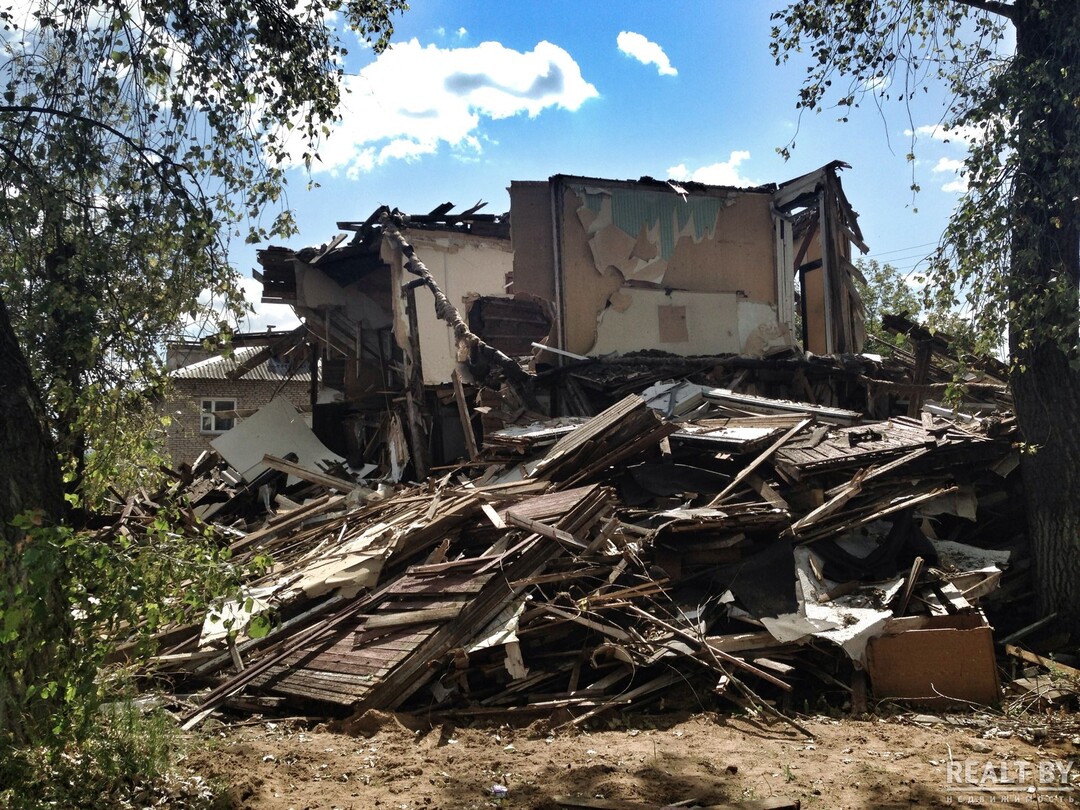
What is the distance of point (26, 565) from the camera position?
406 centimetres

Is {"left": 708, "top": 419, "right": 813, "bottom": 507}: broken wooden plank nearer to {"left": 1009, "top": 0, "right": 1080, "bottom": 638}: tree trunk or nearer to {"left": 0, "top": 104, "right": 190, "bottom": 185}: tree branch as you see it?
{"left": 1009, "top": 0, "right": 1080, "bottom": 638}: tree trunk

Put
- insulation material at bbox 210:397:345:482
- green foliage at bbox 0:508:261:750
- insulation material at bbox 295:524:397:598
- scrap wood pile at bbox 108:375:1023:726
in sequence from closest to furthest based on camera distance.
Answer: green foliage at bbox 0:508:261:750 < scrap wood pile at bbox 108:375:1023:726 < insulation material at bbox 295:524:397:598 < insulation material at bbox 210:397:345:482

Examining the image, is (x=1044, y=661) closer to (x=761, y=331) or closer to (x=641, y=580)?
(x=641, y=580)

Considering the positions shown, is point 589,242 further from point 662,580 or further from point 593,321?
point 662,580

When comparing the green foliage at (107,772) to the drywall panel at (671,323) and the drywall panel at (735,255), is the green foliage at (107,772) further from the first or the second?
the drywall panel at (735,255)

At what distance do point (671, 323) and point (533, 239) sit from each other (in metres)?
3.09

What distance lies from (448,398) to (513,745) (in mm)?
9874

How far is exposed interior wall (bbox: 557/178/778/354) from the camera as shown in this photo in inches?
615

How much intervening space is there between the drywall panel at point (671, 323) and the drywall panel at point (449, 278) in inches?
120

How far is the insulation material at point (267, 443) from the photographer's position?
15.1 meters

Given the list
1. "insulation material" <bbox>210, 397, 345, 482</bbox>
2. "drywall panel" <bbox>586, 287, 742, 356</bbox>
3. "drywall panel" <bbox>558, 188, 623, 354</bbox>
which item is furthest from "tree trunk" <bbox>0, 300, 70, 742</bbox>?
"drywall panel" <bbox>586, 287, 742, 356</bbox>

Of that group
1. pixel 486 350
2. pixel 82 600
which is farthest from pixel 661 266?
pixel 82 600

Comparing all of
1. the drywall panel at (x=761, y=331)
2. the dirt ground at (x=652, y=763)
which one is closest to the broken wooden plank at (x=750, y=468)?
the dirt ground at (x=652, y=763)

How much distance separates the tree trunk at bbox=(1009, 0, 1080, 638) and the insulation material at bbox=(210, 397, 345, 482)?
10.9 m
